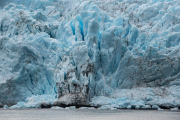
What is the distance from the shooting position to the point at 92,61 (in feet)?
69.6

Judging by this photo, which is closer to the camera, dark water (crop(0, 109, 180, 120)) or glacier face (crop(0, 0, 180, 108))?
dark water (crop(0, 109, 180, 120))

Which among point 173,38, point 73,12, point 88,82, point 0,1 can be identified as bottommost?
point 88,82

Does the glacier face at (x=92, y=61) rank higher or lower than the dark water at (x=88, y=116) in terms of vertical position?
higher

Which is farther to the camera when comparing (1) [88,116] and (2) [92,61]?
(2) [92,61]

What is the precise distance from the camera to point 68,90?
20141mm

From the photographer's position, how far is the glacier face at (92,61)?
20516mm

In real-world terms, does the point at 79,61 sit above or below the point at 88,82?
above

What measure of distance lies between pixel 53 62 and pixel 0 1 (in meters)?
10.7

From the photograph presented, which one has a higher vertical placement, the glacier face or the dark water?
the glacier face

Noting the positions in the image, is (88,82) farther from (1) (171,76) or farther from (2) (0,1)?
(2) (0,1)

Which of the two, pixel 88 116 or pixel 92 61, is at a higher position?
pixel 92 61

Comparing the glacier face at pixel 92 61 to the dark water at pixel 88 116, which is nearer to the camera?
the dark water at pixel 88 116

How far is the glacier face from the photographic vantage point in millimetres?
20516

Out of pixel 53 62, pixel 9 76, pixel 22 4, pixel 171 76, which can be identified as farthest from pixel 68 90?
pixel 22 4
